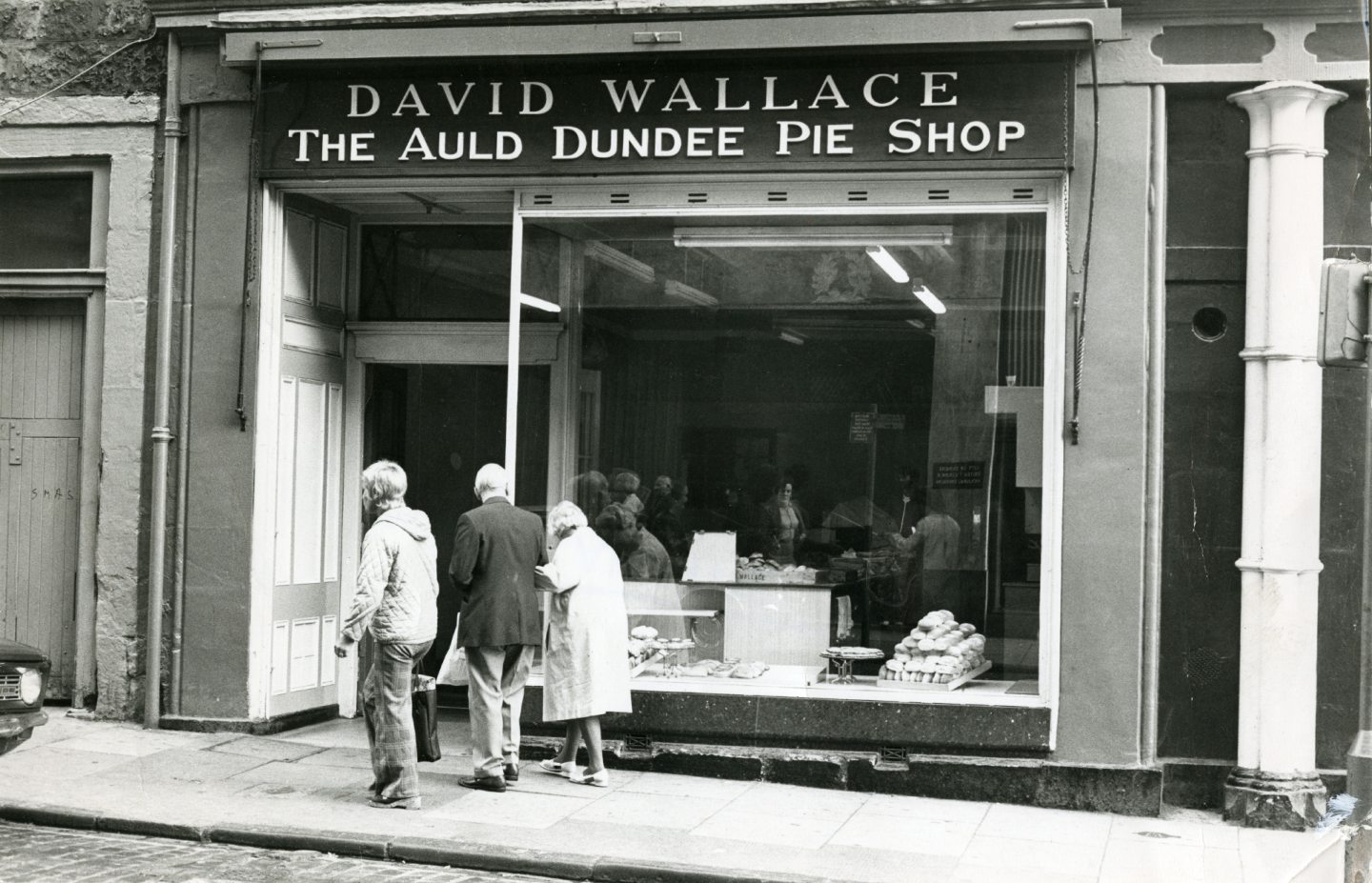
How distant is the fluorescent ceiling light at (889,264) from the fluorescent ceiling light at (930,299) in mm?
109

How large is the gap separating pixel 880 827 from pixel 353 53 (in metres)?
6.15

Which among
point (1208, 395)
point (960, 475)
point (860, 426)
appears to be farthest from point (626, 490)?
point (1208, 395)

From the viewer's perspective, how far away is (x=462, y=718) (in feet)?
38.4

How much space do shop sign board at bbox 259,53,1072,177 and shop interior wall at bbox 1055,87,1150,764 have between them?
451 millimetres

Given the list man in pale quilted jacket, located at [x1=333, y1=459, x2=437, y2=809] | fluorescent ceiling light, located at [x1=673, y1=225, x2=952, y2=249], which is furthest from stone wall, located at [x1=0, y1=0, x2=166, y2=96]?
man in pale quilted jacket, located at [x1=333, y1=459, x2=437, y2=809]

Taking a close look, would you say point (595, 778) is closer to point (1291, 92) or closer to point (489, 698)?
point (489, 698)

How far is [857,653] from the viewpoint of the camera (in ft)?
33.2

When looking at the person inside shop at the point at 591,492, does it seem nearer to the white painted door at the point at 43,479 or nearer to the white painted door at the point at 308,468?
the white painted door at the point at 308,468

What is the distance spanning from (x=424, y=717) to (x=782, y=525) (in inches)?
117

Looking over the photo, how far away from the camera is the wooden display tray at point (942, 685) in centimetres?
979

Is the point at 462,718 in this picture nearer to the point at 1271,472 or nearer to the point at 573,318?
the point at 573,318

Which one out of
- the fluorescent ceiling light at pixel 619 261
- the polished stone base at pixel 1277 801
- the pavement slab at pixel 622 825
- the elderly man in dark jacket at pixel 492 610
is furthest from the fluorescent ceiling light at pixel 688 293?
the polished stone base at pixel 1277 801

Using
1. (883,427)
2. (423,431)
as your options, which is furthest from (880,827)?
(423,431)

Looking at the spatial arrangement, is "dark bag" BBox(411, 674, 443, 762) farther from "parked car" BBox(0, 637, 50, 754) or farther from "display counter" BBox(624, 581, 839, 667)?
"display counter" BBox(624, 581, 839, 667)
